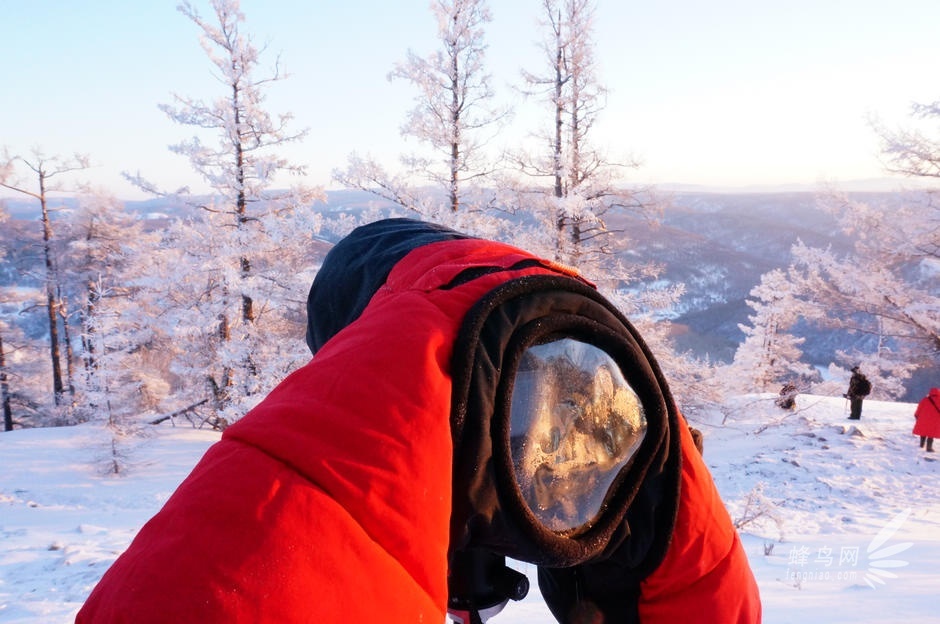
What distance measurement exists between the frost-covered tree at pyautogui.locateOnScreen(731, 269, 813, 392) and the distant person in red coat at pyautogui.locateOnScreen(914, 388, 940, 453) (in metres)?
13.4

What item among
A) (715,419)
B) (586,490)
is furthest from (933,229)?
(586,490)

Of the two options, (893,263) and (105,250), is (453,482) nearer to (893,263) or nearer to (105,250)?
(893,263)

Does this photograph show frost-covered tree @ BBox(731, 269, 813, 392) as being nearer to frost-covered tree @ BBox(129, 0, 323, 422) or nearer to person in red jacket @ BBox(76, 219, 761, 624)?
frost-covered tree @ BBox(129, 0, 323, 422)

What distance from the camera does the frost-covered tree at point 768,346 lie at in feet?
85.4

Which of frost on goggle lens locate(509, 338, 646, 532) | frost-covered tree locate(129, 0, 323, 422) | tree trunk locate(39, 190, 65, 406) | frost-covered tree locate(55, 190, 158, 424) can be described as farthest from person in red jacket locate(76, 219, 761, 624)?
tree trunk locate(39, 190, 65, 406)

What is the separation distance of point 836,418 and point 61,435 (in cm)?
2306

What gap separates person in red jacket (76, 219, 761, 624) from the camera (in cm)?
60

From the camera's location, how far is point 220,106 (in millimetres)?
12414

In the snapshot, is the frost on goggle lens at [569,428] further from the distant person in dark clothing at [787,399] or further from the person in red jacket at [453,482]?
the distant person in dark clothing at [787,399]

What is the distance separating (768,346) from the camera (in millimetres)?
27219

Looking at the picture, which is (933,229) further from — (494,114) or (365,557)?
(365,557)

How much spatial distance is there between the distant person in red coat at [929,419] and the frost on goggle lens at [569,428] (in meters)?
15.7

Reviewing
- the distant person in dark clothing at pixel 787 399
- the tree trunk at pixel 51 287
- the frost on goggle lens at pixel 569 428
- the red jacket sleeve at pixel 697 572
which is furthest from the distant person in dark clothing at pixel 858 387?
the tree trunk at pixel 51 287

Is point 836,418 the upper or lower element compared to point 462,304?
lower
